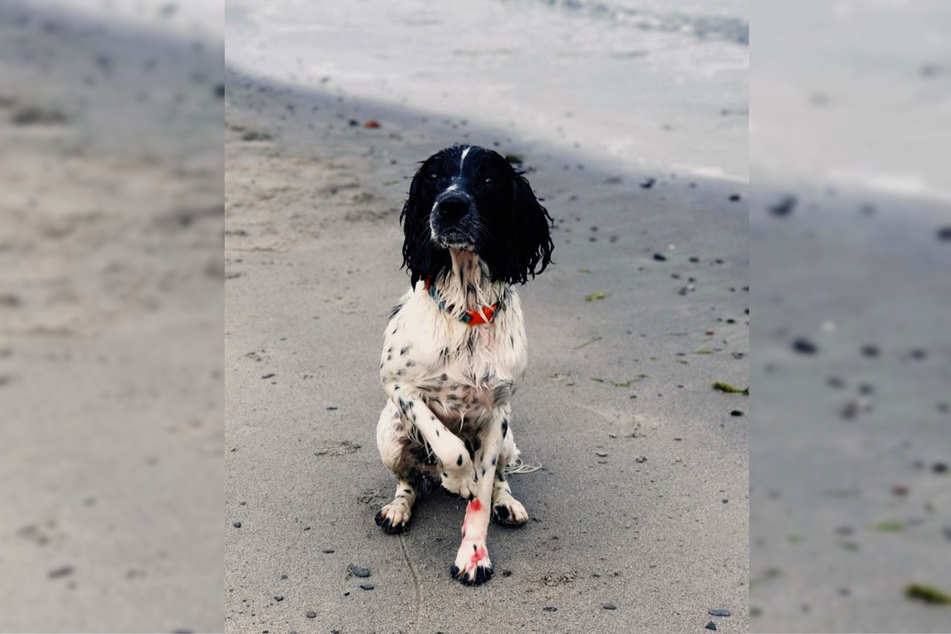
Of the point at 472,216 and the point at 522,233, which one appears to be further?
the point at 522,233

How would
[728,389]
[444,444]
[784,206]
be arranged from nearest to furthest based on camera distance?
[444,444]
[728,389]
[784,206]

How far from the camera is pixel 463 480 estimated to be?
3.33 metres

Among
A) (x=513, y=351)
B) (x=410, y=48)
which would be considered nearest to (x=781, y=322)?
(x=513, y=351)

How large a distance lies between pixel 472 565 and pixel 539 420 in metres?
1.22

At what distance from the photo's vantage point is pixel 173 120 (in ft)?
21.8

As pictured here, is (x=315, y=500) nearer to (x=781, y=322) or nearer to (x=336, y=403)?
(x=336, y=403)

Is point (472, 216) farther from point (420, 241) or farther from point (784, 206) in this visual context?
point (784, 206)

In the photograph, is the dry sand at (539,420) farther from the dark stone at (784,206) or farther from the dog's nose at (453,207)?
the dog's nose at (453,207)

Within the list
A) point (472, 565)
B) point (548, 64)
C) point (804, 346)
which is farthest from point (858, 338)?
point (548, 64)

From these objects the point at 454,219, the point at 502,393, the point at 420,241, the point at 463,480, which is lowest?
the point at 463,480

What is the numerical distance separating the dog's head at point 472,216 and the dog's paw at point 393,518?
0.85 m

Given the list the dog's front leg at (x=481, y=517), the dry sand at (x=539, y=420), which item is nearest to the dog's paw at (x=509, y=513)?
the dry sand at (x=539, y=420)

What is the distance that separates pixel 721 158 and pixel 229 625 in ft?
21.8

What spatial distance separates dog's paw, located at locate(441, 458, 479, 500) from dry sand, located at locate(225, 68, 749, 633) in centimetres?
26
